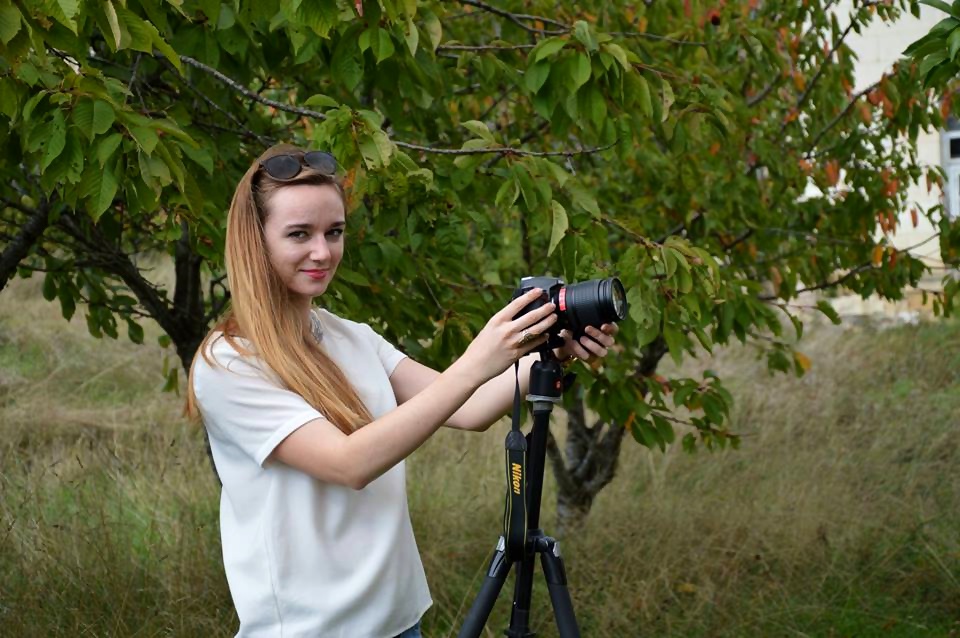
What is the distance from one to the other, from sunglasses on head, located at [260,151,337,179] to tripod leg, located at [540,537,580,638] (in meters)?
0.74

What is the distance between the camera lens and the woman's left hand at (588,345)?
2.08 m

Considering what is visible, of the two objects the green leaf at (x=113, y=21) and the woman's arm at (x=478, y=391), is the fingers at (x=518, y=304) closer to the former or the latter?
the woman's arm at (x=478, y=391)

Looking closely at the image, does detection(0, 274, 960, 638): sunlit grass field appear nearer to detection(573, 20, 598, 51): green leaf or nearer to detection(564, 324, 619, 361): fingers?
detection(573, 20, 598, 51): green leaf

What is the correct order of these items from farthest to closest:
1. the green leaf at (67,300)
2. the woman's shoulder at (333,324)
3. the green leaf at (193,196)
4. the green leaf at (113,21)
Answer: the green leaf at (67,300) < the green leaf at (193,196) < the woman's shoulder at (333,324) < the green leaf at (113,21)

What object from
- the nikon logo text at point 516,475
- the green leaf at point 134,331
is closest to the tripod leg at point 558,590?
the nikon logo text at point 516,475

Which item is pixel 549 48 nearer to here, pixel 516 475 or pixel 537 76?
Result: pixel 537 76

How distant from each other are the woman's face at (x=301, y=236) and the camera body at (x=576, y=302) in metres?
0.34

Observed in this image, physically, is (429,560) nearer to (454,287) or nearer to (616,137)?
(454,287)

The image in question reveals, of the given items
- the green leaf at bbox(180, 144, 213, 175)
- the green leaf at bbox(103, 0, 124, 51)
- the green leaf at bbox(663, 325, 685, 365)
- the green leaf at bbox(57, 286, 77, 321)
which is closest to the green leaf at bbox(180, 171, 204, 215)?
the green leaf at bbox(180, 144, 213, 175)

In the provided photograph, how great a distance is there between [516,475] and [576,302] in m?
0.30

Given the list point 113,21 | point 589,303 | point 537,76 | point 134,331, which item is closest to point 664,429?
point 537,76

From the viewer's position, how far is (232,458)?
2.01 metres

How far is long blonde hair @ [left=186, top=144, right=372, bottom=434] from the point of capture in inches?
77.9

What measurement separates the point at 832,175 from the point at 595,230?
7.88 feet
